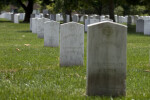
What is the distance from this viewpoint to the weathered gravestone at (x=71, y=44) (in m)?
10.8

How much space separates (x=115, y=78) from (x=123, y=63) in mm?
266

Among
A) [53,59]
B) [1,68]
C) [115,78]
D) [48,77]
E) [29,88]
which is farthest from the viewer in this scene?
[53,59]

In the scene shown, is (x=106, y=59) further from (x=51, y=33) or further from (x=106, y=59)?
(x=51, y=33)

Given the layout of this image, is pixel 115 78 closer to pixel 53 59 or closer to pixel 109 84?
pixel 109 84

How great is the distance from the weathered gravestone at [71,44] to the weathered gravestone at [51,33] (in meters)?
4.77

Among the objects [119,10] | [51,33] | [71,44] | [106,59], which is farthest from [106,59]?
[119,10]

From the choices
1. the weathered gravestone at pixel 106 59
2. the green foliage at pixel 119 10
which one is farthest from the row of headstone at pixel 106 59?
the green foliage at pixel 119 10

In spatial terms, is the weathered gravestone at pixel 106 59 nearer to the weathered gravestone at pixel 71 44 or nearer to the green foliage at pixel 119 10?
the weathered gravestone at pixel 71 44

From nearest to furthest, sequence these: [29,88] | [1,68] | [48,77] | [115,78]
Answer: [115,78] → [29,88] → [48,77] → [1,68]

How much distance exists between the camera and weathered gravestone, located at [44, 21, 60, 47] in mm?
15664

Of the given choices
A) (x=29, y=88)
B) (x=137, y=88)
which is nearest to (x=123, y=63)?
(x=137, y=88)

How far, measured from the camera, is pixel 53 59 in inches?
492

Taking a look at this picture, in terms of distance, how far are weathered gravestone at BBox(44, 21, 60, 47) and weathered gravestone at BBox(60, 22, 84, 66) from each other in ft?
15.6

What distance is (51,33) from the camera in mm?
15938
